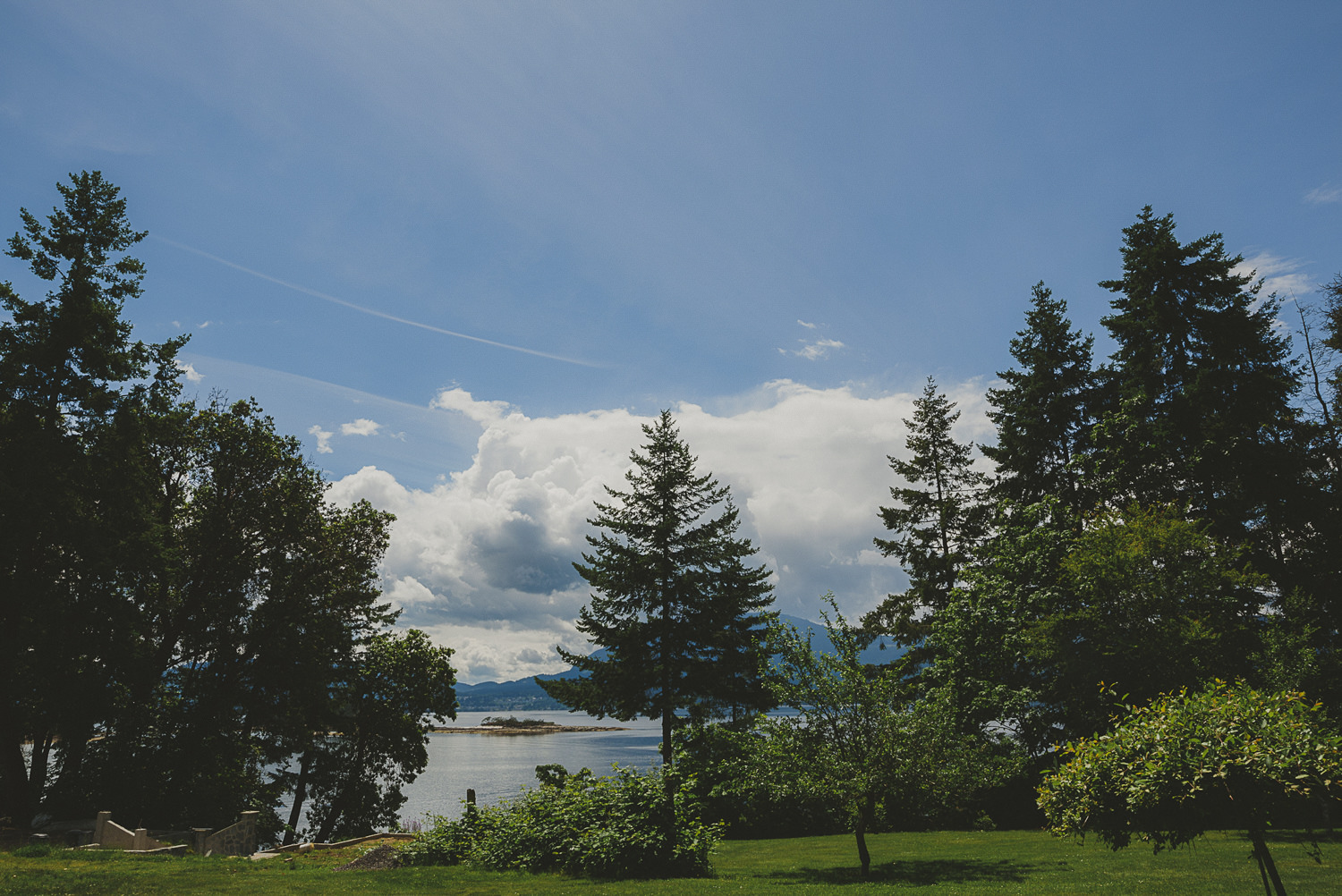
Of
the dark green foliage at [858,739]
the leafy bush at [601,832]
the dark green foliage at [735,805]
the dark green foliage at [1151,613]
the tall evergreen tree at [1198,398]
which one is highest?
the tall evergreen tree at [1198,398]

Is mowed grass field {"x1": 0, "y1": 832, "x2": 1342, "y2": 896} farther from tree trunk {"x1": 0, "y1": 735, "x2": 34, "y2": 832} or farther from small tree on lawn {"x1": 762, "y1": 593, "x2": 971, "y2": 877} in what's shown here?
tree trunk {"x1": 0, "y1": 735, "x2": 34, "y2": 832}

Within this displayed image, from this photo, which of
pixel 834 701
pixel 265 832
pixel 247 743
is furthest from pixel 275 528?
pixel 834 701

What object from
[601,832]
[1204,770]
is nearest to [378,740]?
[601,832]

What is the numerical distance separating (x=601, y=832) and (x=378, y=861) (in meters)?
7.62

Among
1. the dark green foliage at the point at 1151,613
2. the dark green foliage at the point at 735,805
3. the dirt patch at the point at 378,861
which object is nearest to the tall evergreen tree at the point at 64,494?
the dirt patch at the point at 378,861

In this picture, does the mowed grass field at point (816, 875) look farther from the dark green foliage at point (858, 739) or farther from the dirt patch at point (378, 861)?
the dark green foliage at point (858, 739)

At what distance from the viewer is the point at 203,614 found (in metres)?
26.9

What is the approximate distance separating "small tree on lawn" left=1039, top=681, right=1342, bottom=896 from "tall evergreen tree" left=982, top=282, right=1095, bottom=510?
24.6 m

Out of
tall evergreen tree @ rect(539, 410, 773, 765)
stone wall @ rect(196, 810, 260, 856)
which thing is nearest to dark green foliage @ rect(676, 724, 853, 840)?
tall evergreen tree @ rect(539, 410, 773, 765)

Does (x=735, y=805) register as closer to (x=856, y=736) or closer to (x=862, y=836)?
(x=862, y=836)

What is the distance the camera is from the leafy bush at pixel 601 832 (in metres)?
14.8

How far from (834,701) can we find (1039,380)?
21.4m

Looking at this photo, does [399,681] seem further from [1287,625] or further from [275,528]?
[1287,625]

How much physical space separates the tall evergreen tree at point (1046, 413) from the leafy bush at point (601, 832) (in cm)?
2308
